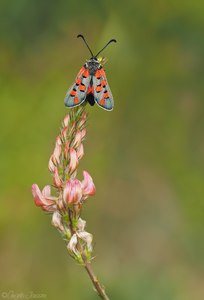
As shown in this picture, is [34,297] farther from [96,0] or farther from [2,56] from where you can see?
[96,0]

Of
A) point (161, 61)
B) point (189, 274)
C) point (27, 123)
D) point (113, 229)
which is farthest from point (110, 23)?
point (189, 274)

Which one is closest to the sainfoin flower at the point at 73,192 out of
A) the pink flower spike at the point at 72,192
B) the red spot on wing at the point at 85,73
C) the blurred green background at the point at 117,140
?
the pink flower spike at the point at 72,192

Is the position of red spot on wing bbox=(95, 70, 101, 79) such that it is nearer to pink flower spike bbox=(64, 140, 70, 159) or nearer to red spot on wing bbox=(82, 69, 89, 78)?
red spot on wing bbox=(82, 69, 89, 78)

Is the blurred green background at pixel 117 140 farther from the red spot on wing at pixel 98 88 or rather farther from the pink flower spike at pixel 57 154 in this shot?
the pink flower spike at pixel 57 154

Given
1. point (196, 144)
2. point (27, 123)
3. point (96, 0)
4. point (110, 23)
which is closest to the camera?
point (27, 123)

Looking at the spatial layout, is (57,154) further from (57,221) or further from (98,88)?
(98,88)

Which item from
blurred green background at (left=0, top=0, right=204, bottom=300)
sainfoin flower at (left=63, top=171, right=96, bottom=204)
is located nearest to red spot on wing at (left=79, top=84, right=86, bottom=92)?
sainfoin flower at (left=63, top=171, right=96, bottom=204)

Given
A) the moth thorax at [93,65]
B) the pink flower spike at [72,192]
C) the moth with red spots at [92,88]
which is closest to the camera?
the pink flower spike at [72,192]
